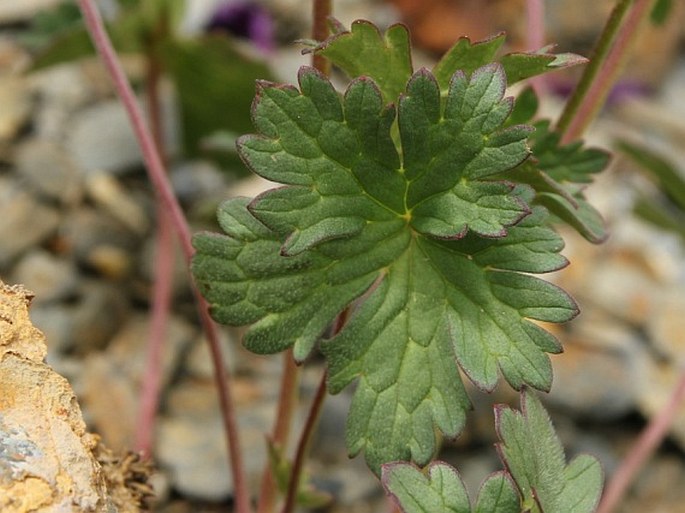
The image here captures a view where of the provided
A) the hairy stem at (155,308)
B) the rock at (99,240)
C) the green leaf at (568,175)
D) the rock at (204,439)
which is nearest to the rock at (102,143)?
the rock at (99,240)

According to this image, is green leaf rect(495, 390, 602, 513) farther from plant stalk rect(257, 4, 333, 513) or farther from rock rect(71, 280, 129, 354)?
rock rect(71, 280, 129, 354)

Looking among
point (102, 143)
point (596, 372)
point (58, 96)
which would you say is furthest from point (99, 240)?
point (596, 372)

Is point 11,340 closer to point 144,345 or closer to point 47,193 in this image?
point 144,345

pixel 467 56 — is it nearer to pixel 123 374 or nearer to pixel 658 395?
pixel 123 374

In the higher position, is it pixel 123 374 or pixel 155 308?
pixel 155 308

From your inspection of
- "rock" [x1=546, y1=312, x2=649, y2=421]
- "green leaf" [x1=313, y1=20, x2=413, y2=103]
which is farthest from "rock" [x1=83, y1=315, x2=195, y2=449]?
"green leaf" [x1=313, y1=20, x2=413, y2=103]

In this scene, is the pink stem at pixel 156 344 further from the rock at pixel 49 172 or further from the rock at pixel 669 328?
the rock at pixel 669 328

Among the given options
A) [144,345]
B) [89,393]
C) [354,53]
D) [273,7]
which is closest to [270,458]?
[354,53]
